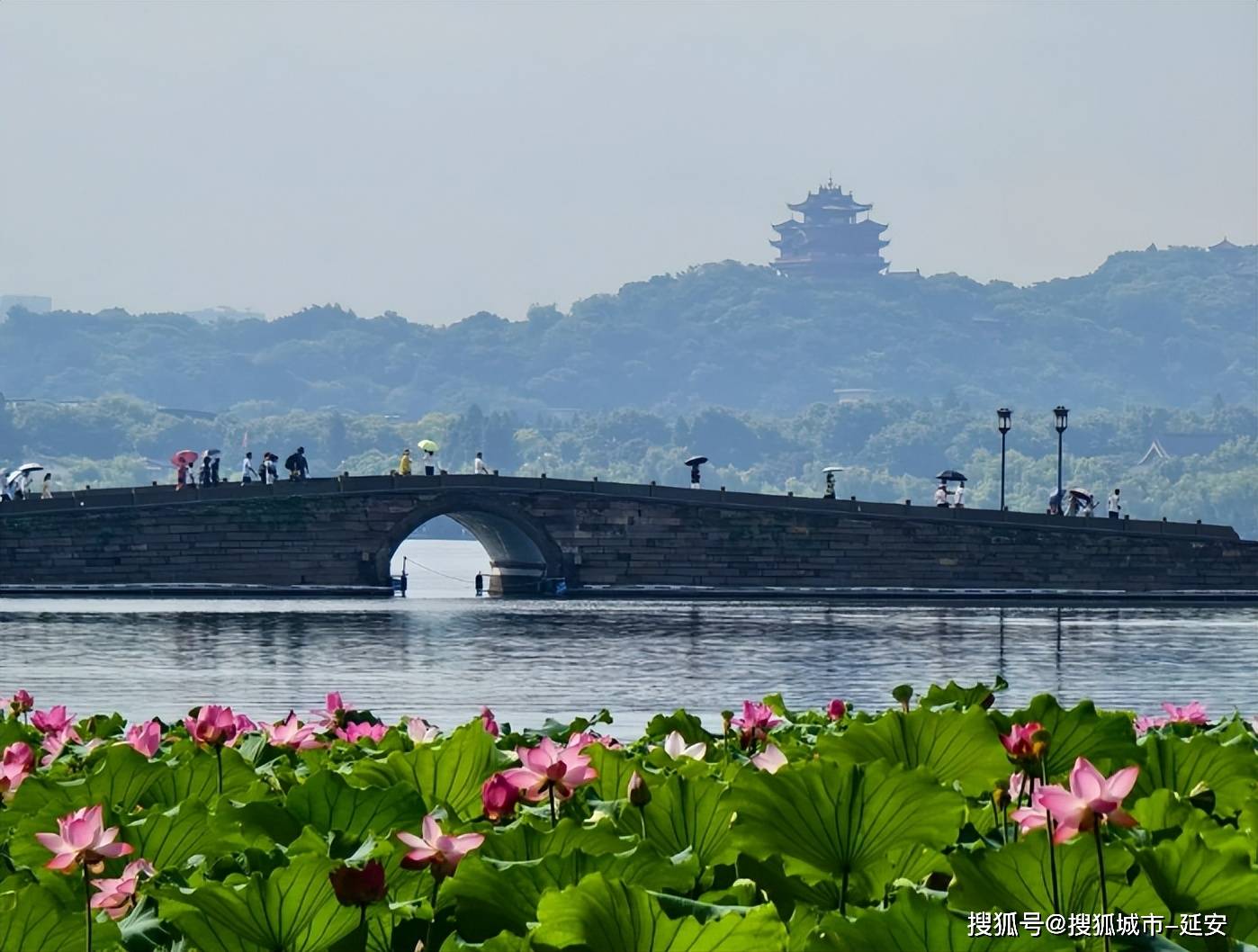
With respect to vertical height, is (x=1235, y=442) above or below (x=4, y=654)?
above

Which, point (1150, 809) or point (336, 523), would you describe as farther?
point (336, 523)

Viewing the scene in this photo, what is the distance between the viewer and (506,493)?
162ft

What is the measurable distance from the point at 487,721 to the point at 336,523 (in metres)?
42.4

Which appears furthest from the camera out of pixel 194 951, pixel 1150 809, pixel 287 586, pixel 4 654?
pixel 287 586

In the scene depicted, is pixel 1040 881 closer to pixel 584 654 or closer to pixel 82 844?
pixel 82 844

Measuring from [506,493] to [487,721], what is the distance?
43420 millimetres

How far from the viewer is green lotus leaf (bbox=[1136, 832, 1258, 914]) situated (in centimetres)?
356

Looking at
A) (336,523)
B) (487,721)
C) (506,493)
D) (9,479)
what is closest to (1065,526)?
(506,493)

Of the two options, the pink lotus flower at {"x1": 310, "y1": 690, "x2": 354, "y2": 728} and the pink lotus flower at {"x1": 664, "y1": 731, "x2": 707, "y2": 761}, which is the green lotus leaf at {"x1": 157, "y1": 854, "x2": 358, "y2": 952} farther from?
the pink lotus flower at {"x1": 310, "y1": 690, "x2": 354, "y2": 728}

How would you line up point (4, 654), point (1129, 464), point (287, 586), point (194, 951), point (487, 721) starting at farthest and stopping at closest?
1. point (1129, 464)
2. point (287, 586)
3. point (4, 654)
4. point (487, 721)
5. point (194, 951)

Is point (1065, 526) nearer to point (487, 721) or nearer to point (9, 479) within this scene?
point (9, 479)

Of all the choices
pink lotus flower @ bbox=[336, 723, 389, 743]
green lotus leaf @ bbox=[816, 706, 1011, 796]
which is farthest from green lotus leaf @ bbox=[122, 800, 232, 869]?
pink lotus flower @ bbox=[336, 723, 389, 743]

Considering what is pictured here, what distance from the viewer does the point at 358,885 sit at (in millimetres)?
3336

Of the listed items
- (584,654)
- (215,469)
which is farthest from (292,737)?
(215,469)
